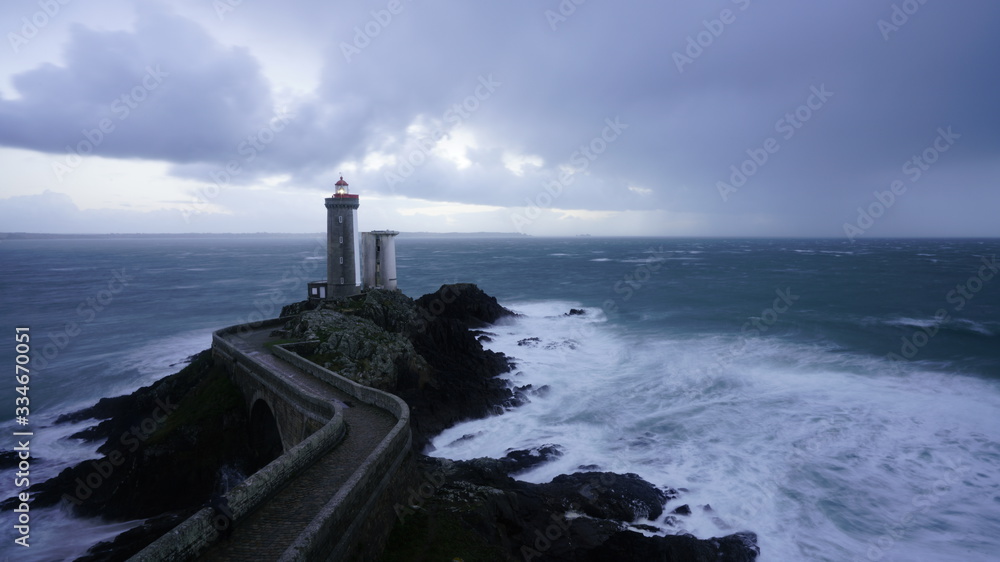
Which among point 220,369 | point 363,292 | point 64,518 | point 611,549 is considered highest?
point 363,292

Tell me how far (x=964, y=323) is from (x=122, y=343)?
223 feet

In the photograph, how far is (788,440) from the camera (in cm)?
2006

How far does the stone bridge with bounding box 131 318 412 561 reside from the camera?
8.85m

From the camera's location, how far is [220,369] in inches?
911

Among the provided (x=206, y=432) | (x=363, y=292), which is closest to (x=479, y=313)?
(x=363, y=292)

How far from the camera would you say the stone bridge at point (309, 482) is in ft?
29.0

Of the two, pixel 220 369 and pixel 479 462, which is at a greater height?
pixel 220 369

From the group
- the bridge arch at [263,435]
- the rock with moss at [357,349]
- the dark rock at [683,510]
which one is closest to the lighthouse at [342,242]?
the rock with moss at [357,349]

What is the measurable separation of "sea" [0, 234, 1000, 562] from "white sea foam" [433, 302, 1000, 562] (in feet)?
0.28

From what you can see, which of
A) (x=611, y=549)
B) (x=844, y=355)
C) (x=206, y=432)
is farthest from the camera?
(x=844, y=355)

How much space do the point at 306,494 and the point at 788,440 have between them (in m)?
18.4

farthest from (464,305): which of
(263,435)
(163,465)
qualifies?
(163,465)

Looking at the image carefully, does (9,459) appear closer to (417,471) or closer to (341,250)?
(341,250)

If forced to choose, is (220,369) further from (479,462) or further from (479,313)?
(479,313)
